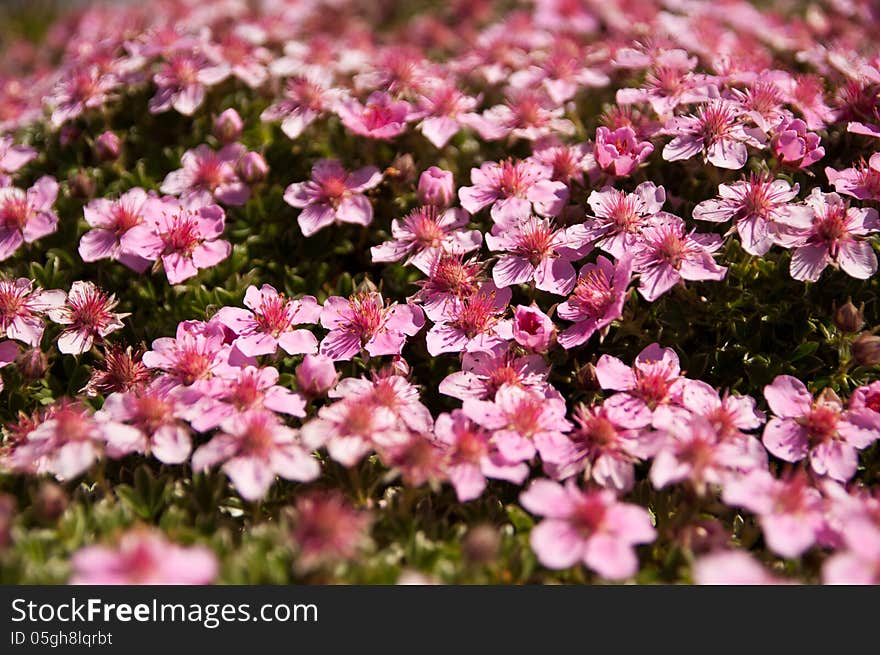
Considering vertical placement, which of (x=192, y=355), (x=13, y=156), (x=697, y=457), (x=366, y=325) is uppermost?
(x=13, y=156)

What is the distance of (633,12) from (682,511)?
376cm

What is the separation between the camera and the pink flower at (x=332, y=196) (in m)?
3.59

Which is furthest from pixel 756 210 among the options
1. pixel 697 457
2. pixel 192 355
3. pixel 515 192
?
pixel 192 355

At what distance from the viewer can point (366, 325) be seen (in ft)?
10.2

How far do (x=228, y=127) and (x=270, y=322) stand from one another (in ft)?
4.26


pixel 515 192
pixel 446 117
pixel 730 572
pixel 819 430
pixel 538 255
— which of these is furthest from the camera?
pixel 446 117

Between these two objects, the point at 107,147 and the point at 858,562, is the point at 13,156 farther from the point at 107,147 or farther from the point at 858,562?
the point at 858,562

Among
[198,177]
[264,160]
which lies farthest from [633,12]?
[198,177]

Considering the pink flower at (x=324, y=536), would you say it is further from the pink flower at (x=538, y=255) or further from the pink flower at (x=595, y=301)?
the pink flower at (x=538, y=255)

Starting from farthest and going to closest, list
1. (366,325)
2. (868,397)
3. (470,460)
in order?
(366,325), (868,397), (470,460)

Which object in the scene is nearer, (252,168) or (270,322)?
(270,322)

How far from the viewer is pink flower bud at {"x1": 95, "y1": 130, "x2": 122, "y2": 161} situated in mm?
3959

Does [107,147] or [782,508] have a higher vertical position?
[107,147]

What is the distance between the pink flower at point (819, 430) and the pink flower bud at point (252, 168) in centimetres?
234
